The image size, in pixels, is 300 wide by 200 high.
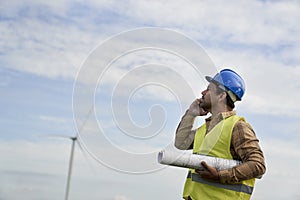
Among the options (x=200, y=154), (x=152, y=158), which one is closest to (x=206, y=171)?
(x=200, y=154)

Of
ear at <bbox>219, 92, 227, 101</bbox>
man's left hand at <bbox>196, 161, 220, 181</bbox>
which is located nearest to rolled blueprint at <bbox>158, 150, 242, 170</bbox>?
man's left hand at <bbox>196, 161, 220, 181</bbox>

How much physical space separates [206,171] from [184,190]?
2.41ft

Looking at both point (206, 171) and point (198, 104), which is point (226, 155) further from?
point (198, 104)

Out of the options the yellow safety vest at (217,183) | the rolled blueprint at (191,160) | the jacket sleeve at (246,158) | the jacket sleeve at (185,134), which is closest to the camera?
the rolled blueprint at (191,160)

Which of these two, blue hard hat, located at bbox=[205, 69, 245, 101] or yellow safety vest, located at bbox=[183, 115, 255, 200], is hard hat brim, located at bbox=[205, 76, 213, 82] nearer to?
blue hard hat, located at bbox=[205, 69, 245, 101]

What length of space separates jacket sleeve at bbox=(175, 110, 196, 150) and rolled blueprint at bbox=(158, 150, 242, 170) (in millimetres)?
1191

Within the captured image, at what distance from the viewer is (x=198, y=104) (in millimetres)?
9156

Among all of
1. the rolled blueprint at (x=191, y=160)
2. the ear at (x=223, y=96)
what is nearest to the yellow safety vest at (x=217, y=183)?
Result: the rolled blueprint at (x=191, y=160)

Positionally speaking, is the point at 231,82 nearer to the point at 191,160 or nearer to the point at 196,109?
the point at 196,109

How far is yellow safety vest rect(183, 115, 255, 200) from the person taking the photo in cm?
823

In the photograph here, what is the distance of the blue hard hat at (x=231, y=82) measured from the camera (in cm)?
881

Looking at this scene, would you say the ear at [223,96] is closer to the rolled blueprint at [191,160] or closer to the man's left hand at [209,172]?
the rolled blueprint at [191,160]

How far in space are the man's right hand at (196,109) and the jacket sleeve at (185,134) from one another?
9 centimetres

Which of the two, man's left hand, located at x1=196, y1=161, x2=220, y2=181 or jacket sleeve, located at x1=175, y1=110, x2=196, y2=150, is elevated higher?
jacket sleeve, located at x1=175, y1=110, x2=196, y2=150
